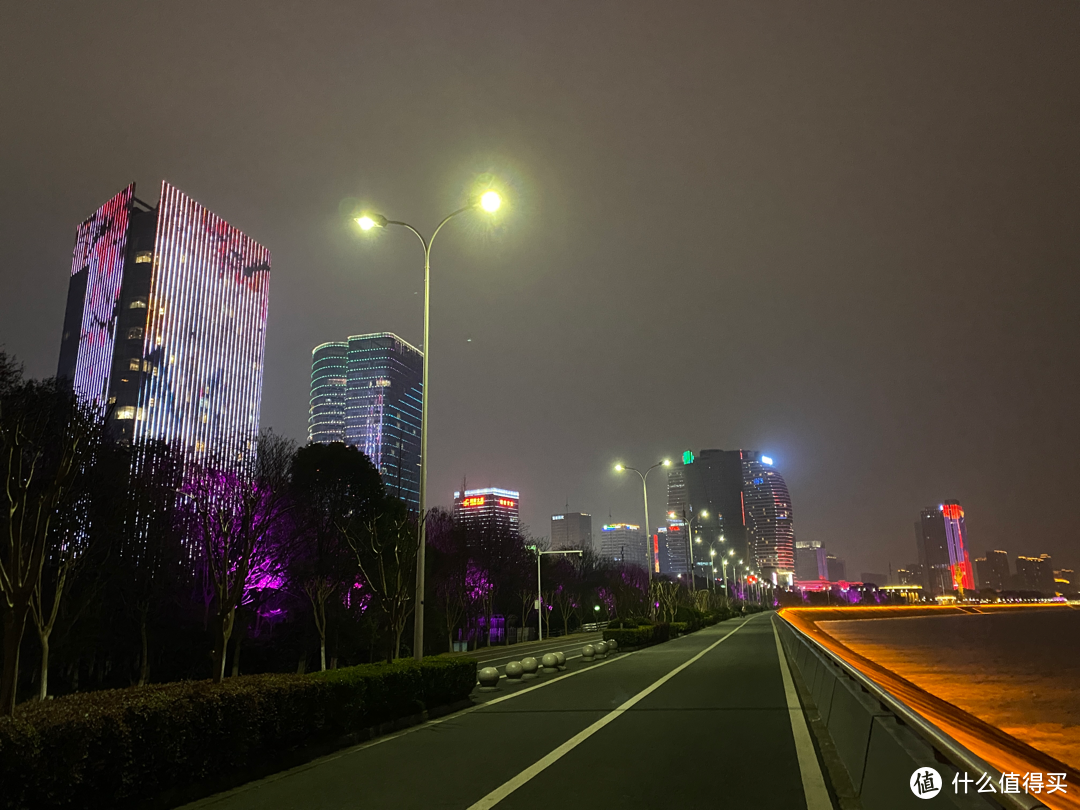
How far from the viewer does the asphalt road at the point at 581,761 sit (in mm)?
7312

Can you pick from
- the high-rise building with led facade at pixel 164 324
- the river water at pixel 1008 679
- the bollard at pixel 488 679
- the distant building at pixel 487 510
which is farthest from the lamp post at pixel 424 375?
the high-rise building with led facade at pixel 164 324

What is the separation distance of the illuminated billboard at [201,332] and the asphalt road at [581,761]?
14263cm

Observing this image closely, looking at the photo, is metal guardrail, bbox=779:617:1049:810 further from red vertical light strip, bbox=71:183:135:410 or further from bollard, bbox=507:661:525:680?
red vertical light strip, bbox=71:183:135:410

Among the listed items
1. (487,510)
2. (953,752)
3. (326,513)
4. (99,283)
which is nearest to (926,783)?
(953,752)

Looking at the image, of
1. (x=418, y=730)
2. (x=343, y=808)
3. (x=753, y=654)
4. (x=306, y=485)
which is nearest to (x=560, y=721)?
(x=418, y=730)

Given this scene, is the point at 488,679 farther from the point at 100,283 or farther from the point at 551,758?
the point at 100,283

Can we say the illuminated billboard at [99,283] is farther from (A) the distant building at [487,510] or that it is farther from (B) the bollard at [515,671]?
(B) the bollard at [515,671]

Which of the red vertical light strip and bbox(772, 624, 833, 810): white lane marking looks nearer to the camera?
bbox(772, 624, 833, 810): white lane marking

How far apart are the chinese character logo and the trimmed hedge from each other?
6.67m

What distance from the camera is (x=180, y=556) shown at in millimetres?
36812

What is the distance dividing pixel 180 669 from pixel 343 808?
35.6m

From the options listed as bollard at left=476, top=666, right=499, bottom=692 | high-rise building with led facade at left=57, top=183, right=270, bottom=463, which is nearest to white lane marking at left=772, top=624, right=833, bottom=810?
bollard at left=476, top=666, right=499, bottom=692

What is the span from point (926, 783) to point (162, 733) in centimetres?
686

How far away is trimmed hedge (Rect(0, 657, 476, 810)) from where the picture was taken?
604 cm
